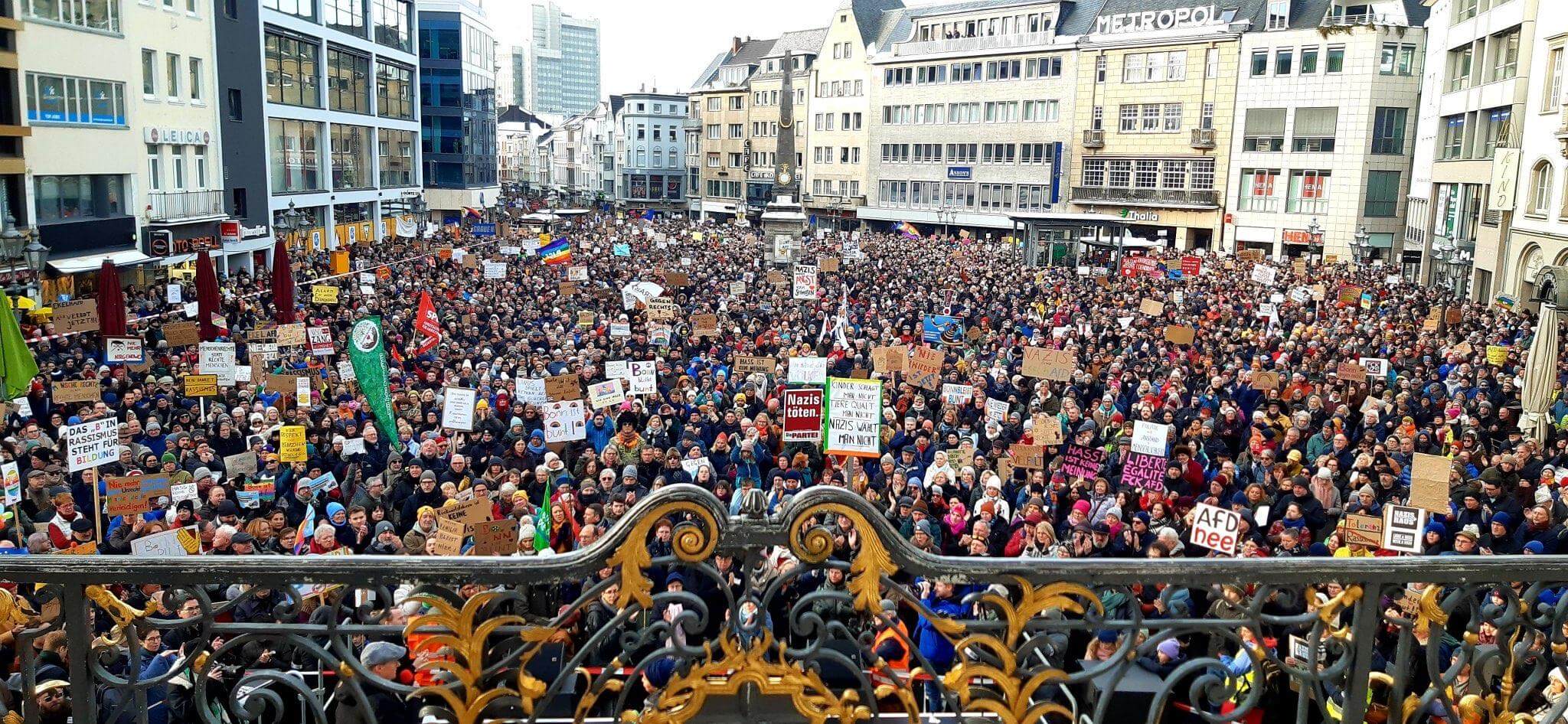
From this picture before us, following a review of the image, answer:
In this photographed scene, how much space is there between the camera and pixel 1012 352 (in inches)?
878

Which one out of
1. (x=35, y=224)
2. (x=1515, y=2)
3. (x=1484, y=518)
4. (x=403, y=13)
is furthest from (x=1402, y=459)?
(x=403, y=13)

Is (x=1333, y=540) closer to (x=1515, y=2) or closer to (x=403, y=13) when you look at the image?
(x=1515, y=2)

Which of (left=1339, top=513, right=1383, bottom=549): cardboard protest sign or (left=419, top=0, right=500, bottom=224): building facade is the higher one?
(left=419, top=0, right=500, bottom=224): building facade

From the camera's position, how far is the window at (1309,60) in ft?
198

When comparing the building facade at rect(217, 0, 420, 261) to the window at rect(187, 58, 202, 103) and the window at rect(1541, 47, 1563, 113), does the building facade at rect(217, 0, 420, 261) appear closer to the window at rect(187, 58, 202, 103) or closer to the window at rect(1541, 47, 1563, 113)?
the window at rect(187, 58, 202, 103)

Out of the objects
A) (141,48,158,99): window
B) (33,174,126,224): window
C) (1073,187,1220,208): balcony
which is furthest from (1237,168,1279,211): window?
(33,174,126,224): window

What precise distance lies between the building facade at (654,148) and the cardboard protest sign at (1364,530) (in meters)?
111

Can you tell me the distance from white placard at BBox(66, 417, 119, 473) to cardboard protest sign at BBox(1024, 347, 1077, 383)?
12.8 meters

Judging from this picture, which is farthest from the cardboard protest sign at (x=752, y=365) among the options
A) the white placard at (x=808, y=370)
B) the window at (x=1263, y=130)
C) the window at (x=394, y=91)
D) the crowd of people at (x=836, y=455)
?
the window at (x=1263, y=130)

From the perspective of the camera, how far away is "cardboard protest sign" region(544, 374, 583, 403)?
17.5m

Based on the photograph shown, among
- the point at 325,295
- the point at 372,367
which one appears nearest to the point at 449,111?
the point at 325,295

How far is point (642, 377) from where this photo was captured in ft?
60.7

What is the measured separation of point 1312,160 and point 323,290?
52029 millimetres

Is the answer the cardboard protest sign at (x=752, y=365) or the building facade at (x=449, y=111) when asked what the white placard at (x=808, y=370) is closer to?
the cardboard protest sign at (x=752, y=365)
